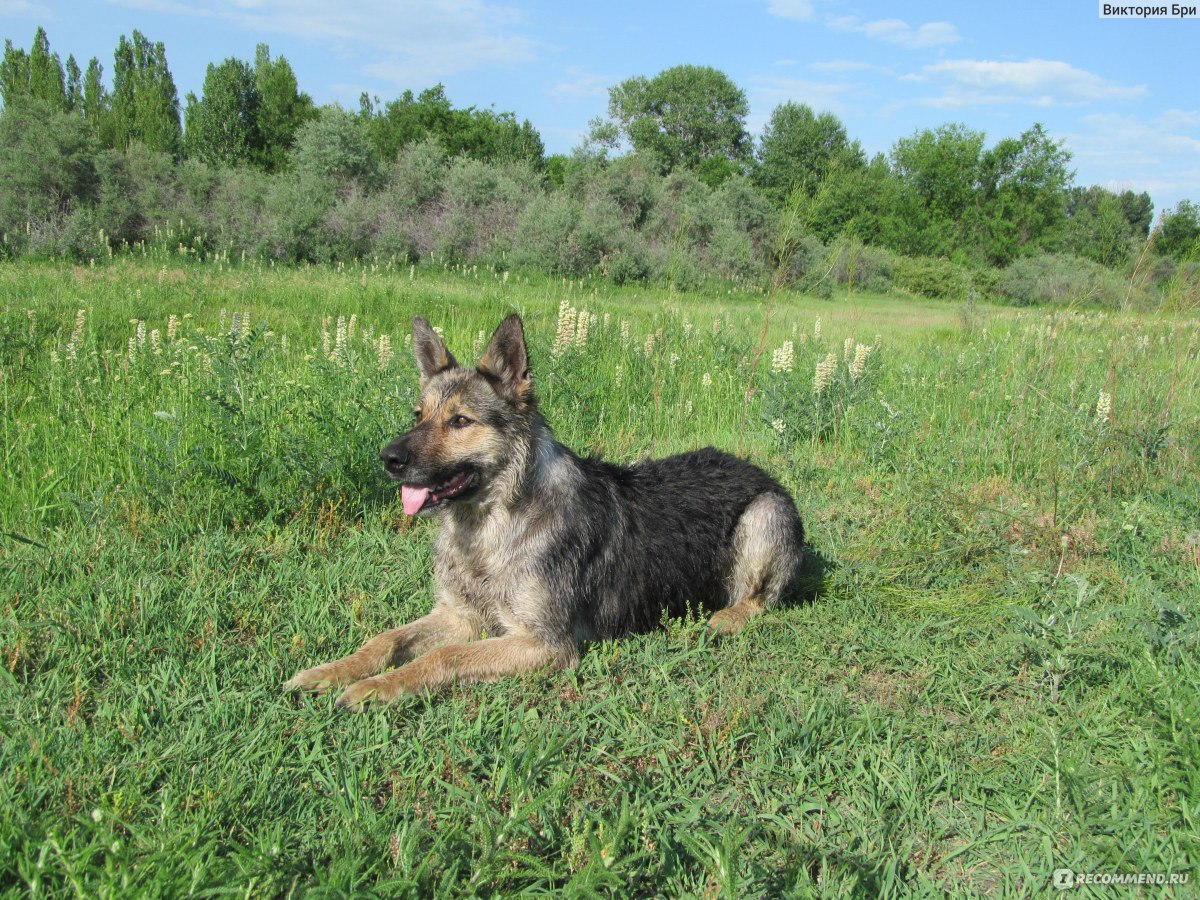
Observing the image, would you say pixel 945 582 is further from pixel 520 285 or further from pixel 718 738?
pixel 520 285

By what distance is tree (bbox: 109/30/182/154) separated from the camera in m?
43.5

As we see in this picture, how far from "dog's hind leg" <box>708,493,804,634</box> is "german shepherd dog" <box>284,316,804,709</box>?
126 millimetres

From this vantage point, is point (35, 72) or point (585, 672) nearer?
point (585, 672)

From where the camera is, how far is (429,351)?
3.90 meters

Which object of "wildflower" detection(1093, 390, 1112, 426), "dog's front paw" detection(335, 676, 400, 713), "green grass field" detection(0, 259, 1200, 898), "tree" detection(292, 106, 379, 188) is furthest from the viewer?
"tree" detection(292, 106, 379, 188)

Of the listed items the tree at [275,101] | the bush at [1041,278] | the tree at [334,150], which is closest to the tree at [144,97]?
the tree at [275,101]

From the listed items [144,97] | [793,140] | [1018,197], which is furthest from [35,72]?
[1018,197]

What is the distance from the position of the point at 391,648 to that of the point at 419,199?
20.2 m

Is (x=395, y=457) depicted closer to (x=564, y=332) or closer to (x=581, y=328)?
(x=564, y=332)

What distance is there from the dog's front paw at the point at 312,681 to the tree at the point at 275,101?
54.8 meters

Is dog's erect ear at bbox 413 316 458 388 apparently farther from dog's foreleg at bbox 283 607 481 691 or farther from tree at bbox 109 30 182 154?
tree at bbox 109 30 182 154

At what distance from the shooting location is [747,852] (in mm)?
2402

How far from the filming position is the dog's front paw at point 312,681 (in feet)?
9.90

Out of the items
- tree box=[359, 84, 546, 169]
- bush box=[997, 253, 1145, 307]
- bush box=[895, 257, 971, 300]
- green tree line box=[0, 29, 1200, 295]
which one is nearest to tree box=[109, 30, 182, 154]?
green tree line box=[0, 29, 1200, 295]
